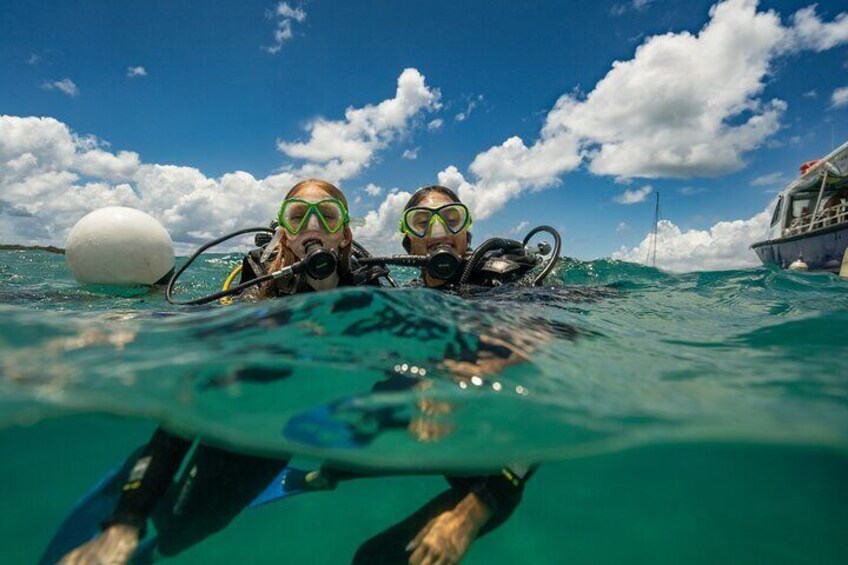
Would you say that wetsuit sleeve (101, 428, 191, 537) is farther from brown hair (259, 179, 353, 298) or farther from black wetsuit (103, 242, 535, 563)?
brown hair (259, 179, 353, 298)

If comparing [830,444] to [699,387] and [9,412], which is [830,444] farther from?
[9,412]

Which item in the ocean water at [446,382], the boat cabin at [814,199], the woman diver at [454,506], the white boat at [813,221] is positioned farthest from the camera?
the boat cabin at [814,199]

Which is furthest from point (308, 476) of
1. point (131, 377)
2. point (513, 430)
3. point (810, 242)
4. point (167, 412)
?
point (810, 242)

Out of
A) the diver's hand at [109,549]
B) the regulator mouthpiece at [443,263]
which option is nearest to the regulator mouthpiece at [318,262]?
the regulator mouthpiece at [443,263]

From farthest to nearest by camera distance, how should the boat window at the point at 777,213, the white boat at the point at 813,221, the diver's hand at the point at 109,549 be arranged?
1. the boat window at the point at 777,213
2. the white boat at the point at 813,221
3. the diver's hand at the point at 109,549

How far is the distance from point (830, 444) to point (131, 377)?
531 centimetres

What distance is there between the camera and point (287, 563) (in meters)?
5.17

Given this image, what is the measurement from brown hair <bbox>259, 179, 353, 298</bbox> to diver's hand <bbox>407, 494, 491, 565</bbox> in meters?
3.20

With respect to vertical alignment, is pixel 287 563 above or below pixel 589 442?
below

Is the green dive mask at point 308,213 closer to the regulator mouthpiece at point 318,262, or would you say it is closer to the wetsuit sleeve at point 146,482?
the regulator mouthpiece at point 318,262

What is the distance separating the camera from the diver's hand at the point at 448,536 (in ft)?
7.90

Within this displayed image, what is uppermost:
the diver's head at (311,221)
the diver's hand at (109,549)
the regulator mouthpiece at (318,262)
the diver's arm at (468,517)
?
the diver's head at (311,221)

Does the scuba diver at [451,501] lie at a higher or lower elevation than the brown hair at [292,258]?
lower

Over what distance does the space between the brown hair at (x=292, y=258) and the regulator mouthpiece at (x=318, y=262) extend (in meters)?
0.43
